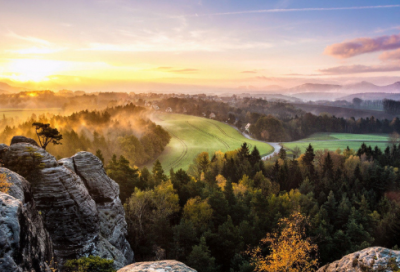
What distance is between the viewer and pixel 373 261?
1255 centimetres

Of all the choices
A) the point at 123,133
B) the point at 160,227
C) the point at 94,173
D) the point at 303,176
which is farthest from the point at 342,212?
the point at 123,133

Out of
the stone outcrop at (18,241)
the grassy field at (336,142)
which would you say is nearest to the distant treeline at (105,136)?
the stone outcrop at (18,241)

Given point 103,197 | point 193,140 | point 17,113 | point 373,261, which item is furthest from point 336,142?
point 17,113

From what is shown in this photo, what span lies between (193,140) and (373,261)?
416 feet

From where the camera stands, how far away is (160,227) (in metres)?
33.2

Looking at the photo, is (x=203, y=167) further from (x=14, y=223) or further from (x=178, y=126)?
(x=178, y=126)

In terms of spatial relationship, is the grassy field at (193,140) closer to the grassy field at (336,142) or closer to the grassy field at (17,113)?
the grassy field at (336,142)

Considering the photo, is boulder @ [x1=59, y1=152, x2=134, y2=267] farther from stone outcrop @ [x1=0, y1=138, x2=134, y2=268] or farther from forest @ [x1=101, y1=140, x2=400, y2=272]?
forest @ [x1=101, y1=140, x2=400, y2=272]

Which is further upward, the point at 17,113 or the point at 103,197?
the point at 17,113

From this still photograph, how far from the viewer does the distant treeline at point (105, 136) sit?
9469 cm

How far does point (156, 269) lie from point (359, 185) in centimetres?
7884

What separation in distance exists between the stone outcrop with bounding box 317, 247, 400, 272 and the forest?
6.14 meters

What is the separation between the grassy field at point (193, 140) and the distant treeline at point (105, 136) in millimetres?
7739

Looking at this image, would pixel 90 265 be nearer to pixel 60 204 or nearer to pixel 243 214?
pixel 60 204
